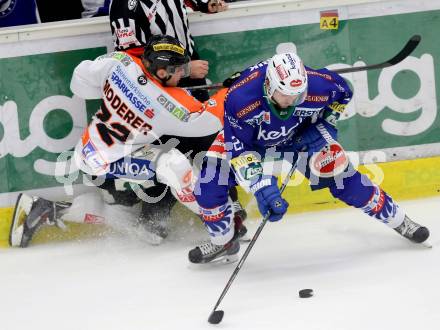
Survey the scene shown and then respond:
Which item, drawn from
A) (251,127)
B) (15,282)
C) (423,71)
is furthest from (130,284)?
(423,71)

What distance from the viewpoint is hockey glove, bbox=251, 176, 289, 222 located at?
3.87 metres

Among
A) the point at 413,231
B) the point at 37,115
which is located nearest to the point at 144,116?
the point at 37,115

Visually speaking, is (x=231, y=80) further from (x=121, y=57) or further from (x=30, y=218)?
(x=30, y=218)

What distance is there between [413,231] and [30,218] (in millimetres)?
2077

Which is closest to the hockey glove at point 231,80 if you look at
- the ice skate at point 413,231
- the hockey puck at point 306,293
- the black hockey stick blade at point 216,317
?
the ice skate at point 413,231

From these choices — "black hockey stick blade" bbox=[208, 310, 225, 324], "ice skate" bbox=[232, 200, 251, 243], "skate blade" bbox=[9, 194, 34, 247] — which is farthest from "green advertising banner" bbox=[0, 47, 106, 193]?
"black hockey stick blade" bbox=[208, 310, 225, 324]

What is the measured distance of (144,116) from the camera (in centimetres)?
457

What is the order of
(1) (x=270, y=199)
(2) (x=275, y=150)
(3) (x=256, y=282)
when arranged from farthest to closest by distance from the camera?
(2) (x=275, y=150) < (3) (x=256, y=282) < (1) (x=270, y=199)

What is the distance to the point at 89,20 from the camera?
484cm

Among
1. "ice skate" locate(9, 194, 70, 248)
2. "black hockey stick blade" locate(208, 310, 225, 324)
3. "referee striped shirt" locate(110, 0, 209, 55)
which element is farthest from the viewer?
"ice skate" locate(9, 194, 70, 248)

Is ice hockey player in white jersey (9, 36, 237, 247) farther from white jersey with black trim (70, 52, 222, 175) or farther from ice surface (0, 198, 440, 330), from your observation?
ice surface (0, 198, 440, 330)

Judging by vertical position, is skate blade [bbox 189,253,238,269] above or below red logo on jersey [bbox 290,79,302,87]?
below

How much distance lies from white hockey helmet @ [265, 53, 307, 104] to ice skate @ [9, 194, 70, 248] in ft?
5.17

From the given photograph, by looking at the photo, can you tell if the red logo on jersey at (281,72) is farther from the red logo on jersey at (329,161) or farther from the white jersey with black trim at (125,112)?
the white jersey with black trim at (125,112)
